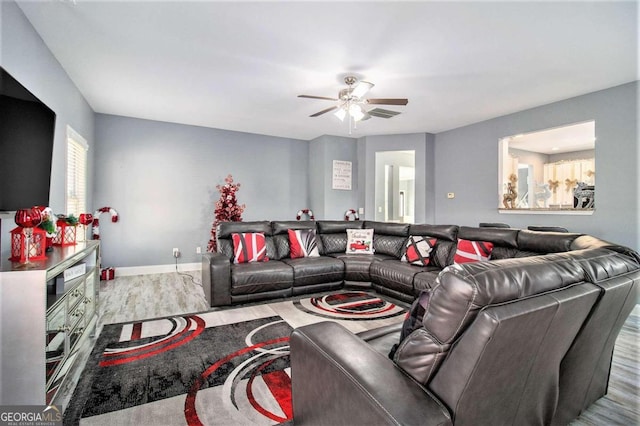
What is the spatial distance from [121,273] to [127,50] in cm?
365

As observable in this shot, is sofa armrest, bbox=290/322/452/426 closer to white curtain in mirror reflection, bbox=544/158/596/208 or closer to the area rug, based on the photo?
the area rug

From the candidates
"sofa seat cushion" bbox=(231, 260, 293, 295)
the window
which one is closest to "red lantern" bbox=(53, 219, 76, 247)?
the window

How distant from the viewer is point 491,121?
16.5 ft

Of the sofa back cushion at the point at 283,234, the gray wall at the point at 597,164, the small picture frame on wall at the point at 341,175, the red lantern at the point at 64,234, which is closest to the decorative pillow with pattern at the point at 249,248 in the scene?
the sofa back cushion at the point at 283,234

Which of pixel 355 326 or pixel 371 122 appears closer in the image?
pixel 355 326

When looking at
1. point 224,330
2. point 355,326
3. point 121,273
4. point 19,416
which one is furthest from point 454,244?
point 121,273

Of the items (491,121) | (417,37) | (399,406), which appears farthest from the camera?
(491,121)

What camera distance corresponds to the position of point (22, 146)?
2.03 m

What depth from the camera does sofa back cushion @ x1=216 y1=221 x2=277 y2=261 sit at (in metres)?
3.95

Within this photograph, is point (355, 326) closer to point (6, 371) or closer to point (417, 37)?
point (6, 371)

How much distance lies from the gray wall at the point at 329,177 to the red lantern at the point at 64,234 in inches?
168

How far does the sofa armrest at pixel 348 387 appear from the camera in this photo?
2.98ft

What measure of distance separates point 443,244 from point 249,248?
249cm

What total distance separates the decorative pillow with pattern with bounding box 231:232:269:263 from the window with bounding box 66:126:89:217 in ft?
6.45
